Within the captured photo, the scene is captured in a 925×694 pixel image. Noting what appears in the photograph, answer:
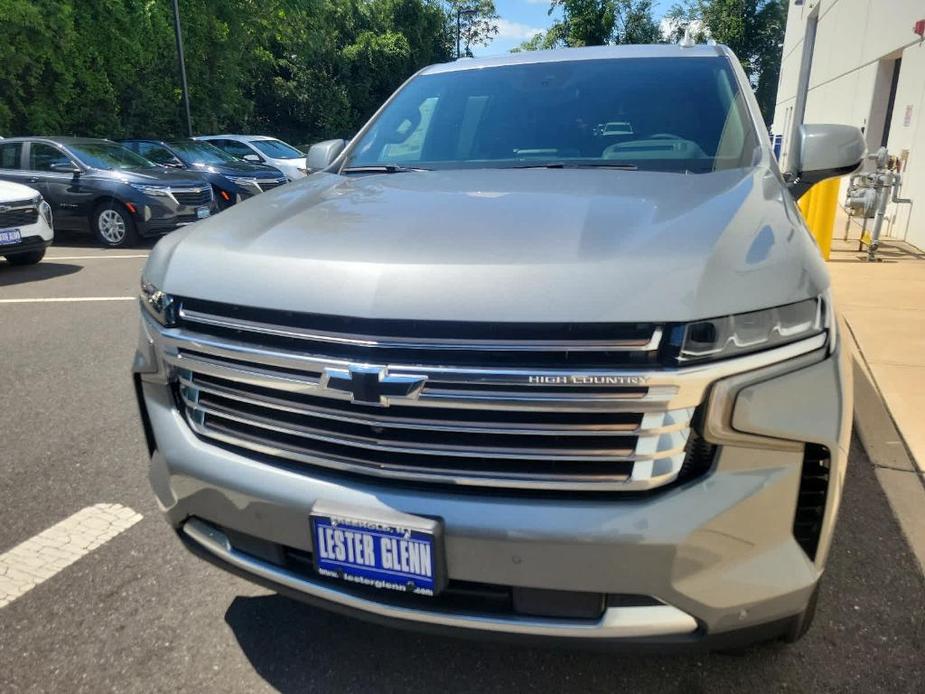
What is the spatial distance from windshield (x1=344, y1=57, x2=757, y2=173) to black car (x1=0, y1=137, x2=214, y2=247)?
810cm

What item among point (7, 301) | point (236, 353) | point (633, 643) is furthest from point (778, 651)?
point (7, 301)

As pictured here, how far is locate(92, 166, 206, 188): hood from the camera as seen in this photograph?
1045cm

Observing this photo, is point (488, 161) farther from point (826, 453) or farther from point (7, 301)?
point (7, 301)

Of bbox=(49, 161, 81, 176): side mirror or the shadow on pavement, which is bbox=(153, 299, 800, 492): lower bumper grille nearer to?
the shadow on pavement

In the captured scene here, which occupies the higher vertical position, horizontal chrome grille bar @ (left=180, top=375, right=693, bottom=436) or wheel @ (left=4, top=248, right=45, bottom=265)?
horizontal chrome grille bar @ (left=180, top=375, right=693, bottom=436)

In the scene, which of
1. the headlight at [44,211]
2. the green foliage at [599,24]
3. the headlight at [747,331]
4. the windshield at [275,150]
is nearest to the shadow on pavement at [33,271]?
the headlight at [44,211]

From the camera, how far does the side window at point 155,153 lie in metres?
12.5

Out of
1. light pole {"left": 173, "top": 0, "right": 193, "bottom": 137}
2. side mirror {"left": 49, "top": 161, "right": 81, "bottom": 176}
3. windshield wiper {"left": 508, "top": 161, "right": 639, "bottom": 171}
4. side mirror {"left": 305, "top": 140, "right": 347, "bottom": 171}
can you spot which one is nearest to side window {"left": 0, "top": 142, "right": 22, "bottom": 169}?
side mirror {"left": 49, "top": 161, "right": 81, "bottom": 176}

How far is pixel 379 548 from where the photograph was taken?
5.59ft

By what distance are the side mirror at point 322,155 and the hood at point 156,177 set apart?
26.2 feet

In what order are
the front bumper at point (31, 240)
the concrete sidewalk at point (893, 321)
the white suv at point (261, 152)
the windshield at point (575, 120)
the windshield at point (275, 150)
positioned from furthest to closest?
the windshield at point (275, 150)
the white suv at point (261, 152)
the front bumper at point (31, 240)
the concrete sidewalk at point (893, 321)
the windshield at point (575, 120)

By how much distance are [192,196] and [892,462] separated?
9.77 m

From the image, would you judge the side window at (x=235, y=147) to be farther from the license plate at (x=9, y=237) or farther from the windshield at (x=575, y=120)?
the windshield at (x=575, y=120)

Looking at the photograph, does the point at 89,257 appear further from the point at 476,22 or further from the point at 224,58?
the point at 476,22
